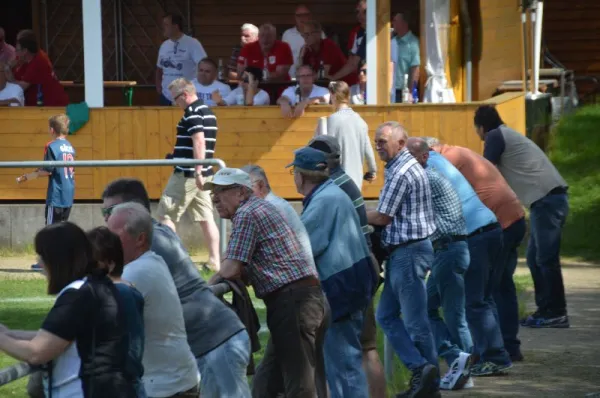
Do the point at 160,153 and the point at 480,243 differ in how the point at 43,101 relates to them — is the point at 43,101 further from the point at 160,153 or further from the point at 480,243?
the point at 480,243

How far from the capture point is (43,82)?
49.9 feet

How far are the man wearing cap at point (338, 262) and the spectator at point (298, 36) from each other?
8091 millimetres

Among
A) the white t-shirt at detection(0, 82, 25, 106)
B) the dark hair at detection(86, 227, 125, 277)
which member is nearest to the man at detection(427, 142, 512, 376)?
the dark hair at detection(86, 227, 125, 277)

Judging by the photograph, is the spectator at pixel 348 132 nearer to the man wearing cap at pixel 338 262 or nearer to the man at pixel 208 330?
the man wearing cap at pixel 338 262

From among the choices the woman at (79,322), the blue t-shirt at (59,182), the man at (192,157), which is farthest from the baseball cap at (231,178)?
the blue t-shirt at (59,182)

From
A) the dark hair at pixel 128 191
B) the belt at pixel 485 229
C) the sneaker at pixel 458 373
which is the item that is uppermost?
the dark hair at pixel 128 191

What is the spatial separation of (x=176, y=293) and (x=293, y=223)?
1.36m

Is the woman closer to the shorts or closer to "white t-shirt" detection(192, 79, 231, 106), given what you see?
the shorts

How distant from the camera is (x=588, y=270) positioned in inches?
534

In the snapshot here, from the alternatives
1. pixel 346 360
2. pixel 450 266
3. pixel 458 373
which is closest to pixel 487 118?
pixel 450 266

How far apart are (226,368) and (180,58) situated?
10177mm

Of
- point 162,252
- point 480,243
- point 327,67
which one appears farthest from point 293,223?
point 327,67

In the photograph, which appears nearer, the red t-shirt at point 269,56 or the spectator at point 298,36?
the red t-shirt at point 269,56

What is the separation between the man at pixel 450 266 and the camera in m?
8.34
